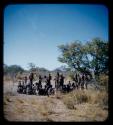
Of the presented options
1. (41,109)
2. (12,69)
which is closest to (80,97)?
(41,109)

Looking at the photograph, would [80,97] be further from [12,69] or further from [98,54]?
[12,69]

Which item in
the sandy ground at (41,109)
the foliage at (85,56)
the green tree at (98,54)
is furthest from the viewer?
the foliage at (85,56)

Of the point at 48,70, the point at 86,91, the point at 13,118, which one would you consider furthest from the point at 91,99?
the point at 13,118

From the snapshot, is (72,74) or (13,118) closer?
(13,118)

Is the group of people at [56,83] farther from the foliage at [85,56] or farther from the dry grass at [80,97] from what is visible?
the foliage at [85,56]

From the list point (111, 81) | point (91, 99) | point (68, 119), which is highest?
point (111, 81)

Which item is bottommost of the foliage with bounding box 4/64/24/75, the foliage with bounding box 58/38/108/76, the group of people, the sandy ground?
the sandy ground

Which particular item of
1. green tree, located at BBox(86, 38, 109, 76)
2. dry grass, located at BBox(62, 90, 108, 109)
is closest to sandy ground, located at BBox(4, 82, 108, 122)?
dry grass, located at BBox(62, 90, 108, 109)

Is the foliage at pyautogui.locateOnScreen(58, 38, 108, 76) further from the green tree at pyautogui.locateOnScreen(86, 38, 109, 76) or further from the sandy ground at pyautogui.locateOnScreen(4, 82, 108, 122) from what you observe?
the sandy ground at pyautogui.locateOnScreen(4, 82, 108, 122)

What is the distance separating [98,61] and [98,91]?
384 millimetres

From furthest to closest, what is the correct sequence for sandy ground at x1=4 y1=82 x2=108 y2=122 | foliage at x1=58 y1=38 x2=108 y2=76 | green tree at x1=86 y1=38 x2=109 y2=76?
foliage at x1=58 y1=38 x2=108 y2=76 < green tree at x1=86 y1=38 x2=109 y2=76 < sandy ground at x1=4 y1=82 x2=108 y2=122

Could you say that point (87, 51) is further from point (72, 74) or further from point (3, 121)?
point (3, 121)

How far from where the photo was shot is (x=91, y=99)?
9.57 feet

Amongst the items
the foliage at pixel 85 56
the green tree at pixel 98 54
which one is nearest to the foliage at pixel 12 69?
the foliage at pixel 85 56
